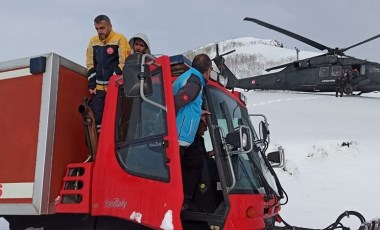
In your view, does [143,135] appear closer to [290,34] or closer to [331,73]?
[290,34]

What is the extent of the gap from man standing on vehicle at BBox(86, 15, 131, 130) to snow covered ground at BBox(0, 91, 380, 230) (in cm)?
347

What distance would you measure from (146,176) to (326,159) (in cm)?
927

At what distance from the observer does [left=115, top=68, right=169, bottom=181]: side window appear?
348 cm

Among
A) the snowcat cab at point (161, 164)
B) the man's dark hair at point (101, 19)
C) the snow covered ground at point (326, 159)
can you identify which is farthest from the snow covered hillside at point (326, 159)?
the man's dark hair at point (101, 19)

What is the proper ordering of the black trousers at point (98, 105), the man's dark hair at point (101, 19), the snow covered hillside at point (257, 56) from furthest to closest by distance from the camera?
the snow covered hillside at point (257, 56) → the man's dark hair at point (101, 19) → the black trousers at point (98, 105)

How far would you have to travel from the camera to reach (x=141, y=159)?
3580 mm

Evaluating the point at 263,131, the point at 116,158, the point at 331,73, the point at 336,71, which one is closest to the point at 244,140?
the point at 116,158

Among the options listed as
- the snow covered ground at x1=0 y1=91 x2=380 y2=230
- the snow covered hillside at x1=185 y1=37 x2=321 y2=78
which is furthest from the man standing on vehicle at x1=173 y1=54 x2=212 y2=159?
A: the snow covered hillside at x1=185 y1=37 x2=321 y2=78

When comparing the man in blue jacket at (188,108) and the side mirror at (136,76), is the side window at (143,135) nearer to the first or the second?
the man in blue jacket at (188,108)

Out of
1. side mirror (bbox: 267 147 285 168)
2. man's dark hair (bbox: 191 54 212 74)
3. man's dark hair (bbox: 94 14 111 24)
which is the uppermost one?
man's dark hair (bbox: 94 14 111 24)

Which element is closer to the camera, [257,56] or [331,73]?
[331,73]

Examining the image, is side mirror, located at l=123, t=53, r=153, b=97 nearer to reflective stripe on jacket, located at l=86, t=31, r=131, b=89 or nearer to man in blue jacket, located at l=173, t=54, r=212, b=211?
man in blue jacket, located at l=173, t=54, r=212, b=211

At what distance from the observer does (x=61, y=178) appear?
3852mm

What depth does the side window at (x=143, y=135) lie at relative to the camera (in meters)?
3.48
